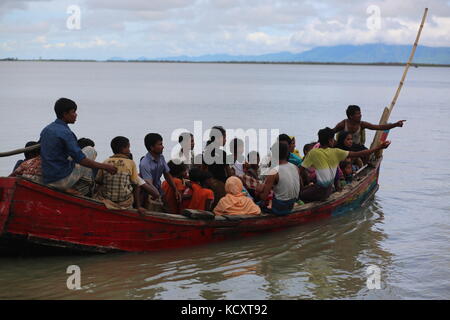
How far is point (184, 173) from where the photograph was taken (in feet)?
24.6

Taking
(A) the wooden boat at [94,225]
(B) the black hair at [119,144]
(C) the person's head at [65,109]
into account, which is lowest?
(A) the wooden boat at [94,225]

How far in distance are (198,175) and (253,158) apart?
1090 mm

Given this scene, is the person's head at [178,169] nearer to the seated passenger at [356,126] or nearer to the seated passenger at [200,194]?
the seated passenger at [200,194]

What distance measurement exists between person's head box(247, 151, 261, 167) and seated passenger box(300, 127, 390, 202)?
696 millimetres

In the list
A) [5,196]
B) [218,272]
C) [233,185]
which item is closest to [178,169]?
[233,185]

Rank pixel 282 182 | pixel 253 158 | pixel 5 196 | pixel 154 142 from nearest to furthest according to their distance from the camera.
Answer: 1. pixel 5 196
2. pixel 154 142
3. pixel 282 182
4. pixel 253 158

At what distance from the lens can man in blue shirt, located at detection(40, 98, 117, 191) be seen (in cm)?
596

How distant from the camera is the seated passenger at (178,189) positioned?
716 cm

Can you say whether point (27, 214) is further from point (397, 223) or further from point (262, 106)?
point (262, 106)

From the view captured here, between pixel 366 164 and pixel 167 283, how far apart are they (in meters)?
5.23

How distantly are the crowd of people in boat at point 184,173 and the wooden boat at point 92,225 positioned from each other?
0.15 meters

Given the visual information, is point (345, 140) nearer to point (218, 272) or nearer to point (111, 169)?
point (218, 272)

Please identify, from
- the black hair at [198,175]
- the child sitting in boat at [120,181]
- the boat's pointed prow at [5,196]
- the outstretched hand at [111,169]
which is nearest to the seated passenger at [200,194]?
the black hair at [198,175]
